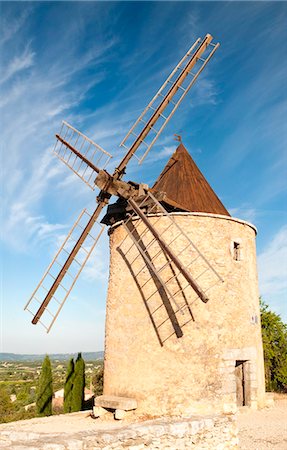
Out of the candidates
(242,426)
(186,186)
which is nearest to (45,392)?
(242,426)

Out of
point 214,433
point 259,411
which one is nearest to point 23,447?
point 214,433

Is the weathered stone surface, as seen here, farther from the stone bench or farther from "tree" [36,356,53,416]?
"tree" [36,356,53,416]

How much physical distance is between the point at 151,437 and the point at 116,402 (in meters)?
3.95

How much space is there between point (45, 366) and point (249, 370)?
28.4 feet

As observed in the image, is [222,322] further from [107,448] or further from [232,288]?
[107,448]

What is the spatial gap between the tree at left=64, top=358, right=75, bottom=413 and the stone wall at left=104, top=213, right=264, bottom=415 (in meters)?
5.49

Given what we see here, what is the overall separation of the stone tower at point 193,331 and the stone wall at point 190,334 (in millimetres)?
21

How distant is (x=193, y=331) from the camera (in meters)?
8.95

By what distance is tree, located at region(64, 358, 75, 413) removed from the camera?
1438 centimetres

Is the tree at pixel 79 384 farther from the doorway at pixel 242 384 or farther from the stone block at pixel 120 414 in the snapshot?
the doorway at pixel 242 384

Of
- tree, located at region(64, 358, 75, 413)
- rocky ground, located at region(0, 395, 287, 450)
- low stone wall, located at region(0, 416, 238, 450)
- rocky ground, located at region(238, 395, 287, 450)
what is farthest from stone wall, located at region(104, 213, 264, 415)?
tree, located at region(64, 358, 75, 413)

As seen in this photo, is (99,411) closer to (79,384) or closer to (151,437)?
(151,437)

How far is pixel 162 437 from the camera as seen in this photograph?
5234mm

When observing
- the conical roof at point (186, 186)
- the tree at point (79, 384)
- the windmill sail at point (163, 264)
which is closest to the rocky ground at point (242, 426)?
the windmill sail at point (163, 264)
